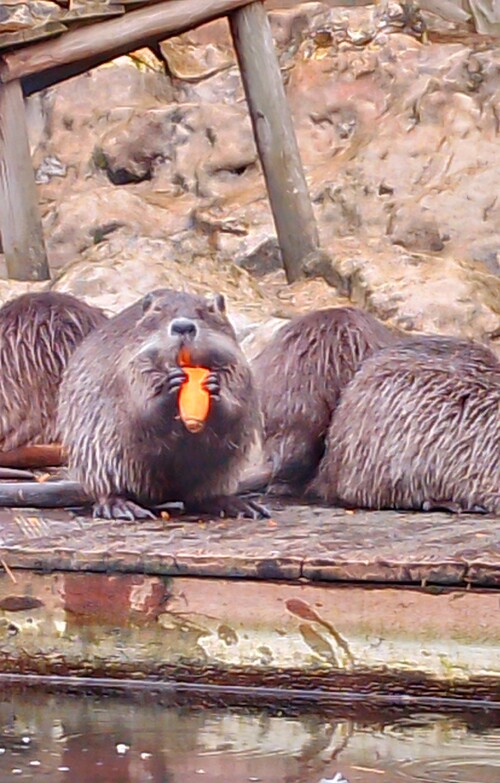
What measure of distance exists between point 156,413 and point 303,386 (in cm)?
77

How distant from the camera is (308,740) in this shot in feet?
12.4

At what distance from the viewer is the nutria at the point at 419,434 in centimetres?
478

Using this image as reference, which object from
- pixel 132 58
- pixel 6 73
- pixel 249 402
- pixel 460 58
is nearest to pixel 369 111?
pixel 460 58

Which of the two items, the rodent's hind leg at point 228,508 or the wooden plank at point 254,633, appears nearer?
the wooden plank at point 254,633

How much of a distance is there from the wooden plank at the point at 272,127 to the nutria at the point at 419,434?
2943 millimetres

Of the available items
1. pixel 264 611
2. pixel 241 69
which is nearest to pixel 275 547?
pixel 264 611

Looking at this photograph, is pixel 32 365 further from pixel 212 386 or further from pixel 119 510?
pixel 212 386

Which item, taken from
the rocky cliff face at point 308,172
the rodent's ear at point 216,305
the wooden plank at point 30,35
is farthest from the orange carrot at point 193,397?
the wooden plank at point 30,35

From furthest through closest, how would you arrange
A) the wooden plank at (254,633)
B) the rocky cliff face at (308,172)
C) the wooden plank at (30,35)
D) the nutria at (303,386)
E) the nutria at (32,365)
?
the rocky cliff face at (308,172) < the wooden plank at (30,35) < the nutria at (32,365) < the nutria at (303,386) < the wooden plank at (254,633)

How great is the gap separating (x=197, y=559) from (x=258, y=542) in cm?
22

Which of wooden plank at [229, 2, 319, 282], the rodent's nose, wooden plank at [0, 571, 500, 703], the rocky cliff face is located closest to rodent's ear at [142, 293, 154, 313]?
the rodent's nose

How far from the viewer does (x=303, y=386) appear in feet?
16.7

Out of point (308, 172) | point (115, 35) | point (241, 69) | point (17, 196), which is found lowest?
point (308, 172)

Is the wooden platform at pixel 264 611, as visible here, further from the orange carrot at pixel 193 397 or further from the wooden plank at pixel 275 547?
the orange carrot at pixel 193 397
